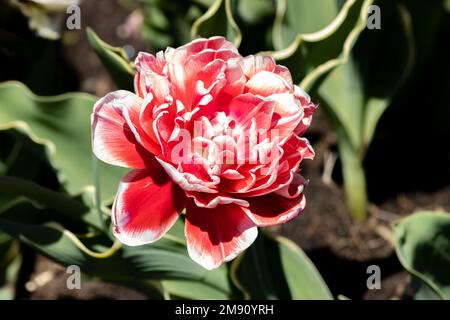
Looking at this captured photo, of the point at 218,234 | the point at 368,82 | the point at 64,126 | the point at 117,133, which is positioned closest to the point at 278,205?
the point at 218,234

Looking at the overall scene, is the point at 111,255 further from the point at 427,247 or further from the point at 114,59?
the point at 427,247

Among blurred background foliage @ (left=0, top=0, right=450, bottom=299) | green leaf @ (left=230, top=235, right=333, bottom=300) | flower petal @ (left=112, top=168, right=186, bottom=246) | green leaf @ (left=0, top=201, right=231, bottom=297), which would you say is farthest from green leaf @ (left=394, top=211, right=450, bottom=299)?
flower petal @ (left=112, top=168, right=186, bottom=246)

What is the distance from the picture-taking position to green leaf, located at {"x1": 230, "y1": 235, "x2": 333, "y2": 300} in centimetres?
116

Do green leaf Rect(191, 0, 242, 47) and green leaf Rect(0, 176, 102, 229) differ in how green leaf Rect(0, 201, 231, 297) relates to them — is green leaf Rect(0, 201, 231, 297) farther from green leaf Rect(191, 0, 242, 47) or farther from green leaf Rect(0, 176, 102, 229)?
green leaf Rect(191, 0, 242, 47)

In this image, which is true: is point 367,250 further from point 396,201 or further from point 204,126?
point 204,126

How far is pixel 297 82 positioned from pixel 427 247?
333 mm

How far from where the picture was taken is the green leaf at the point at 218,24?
1.10 metres

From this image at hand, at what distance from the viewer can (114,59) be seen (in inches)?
41.8

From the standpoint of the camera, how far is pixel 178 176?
764 mm

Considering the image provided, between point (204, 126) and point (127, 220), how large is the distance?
133mm

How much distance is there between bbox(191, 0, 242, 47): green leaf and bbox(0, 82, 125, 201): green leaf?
226mm

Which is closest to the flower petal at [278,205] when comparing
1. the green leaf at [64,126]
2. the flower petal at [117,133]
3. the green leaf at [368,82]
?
the flower petal at [117,133]

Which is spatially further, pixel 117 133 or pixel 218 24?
pixel 218 24

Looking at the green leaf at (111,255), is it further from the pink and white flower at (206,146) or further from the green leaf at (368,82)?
the green leaf at (368,82)
